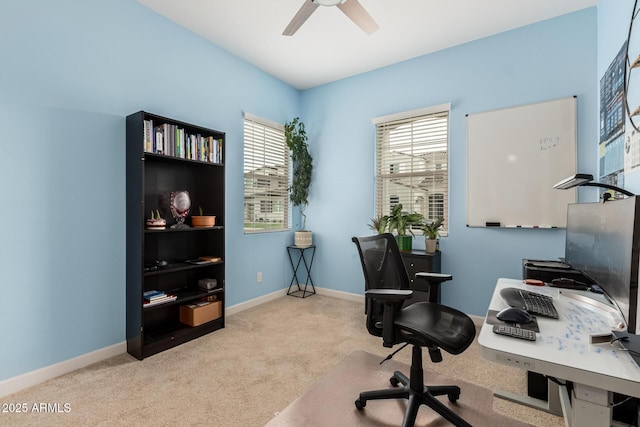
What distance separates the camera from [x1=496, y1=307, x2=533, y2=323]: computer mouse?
1.27m

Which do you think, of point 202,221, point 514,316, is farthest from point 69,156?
point 514,316

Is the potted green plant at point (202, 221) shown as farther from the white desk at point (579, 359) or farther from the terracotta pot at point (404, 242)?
the white desk at point (579, 359)

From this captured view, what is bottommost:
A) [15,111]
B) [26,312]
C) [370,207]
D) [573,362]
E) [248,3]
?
[26,312]

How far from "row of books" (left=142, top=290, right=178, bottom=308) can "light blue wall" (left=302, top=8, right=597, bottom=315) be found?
2131 mm

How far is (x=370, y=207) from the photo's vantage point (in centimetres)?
391

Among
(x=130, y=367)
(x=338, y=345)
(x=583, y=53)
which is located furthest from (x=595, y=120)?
(x=130, y=367)

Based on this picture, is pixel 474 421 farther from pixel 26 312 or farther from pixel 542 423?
pixel 26 312

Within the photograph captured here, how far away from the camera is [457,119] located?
10.8 feet

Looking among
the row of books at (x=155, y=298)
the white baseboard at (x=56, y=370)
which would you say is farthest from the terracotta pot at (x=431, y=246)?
the white baseboard at (x=56, y=370)

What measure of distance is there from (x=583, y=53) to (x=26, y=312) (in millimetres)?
4806

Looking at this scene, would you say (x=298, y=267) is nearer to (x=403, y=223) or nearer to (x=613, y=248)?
(x=403, y=223)

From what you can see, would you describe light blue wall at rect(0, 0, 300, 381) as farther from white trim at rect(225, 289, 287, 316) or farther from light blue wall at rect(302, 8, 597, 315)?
light blue wall at rect(302, 8, 597, 315)

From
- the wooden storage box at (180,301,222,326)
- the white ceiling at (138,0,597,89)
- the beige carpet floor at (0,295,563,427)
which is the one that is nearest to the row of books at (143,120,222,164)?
the white ceiling at (138,0,597,89)

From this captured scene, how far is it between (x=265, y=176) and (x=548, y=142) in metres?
3.04
